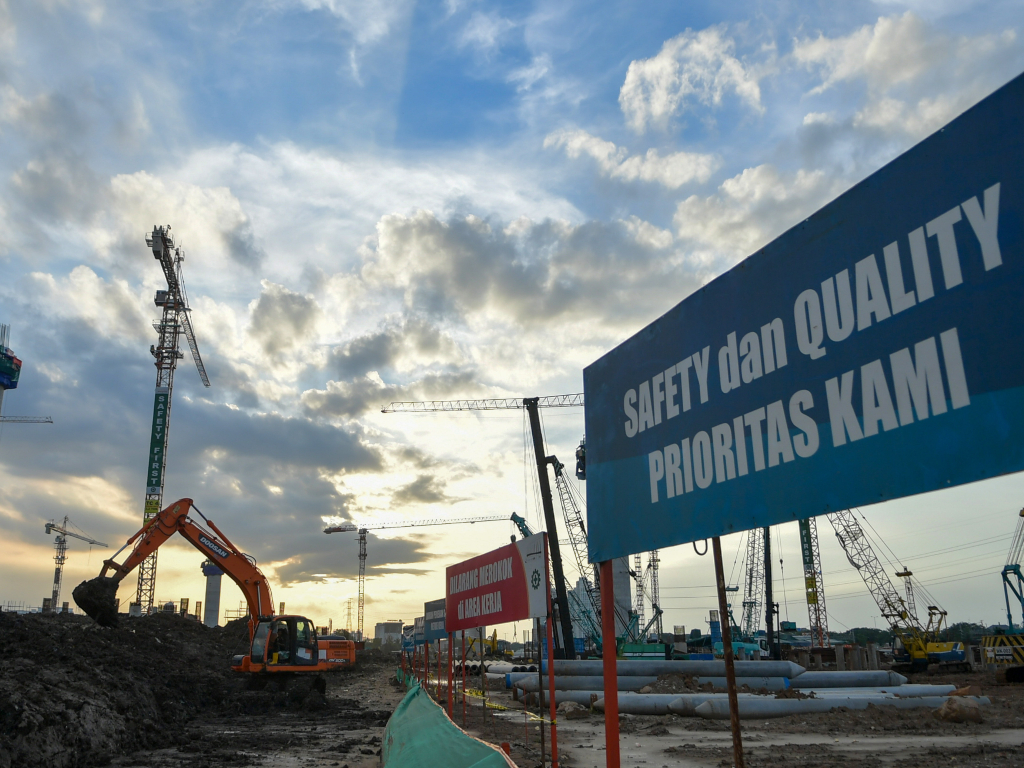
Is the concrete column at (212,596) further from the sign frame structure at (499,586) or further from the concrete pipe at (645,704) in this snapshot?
the sign frame structure at (499,586)

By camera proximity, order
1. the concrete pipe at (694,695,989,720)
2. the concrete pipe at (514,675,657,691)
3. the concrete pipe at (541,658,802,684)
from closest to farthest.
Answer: the concrete pipe at (694,695,989,720) → the concrete pipe at (514,675,657,691) → the concrete pipe at (541,658,802,684)

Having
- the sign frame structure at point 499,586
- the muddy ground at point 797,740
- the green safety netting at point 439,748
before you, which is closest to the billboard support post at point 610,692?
the green safety netting at point 439,748

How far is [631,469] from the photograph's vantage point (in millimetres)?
4875

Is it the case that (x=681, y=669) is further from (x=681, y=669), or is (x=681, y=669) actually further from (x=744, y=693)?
(x=744, y=693)

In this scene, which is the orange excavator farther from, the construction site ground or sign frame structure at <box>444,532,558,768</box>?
sign frame structure at <box>444,532,558,768</box>

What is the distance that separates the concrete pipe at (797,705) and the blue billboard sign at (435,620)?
307 inches

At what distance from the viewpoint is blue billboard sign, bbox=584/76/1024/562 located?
2.80 m

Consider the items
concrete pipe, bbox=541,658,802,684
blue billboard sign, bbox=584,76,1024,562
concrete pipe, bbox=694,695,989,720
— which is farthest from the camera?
concrete pipe, bbox=541,658,802,684

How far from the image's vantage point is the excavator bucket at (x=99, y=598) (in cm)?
2370

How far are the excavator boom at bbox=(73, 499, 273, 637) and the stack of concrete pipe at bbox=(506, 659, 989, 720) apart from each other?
10505 millimetres

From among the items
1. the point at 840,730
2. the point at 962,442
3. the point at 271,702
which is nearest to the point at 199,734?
the point at 271,702

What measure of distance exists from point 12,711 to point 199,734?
5903mm

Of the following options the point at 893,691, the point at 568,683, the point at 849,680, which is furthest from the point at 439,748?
the point at 849,680

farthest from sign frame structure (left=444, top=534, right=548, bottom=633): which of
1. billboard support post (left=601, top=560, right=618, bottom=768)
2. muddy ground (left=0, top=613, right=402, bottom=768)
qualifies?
billboard support post (left=601, top=560, right=618, bottom=768)
